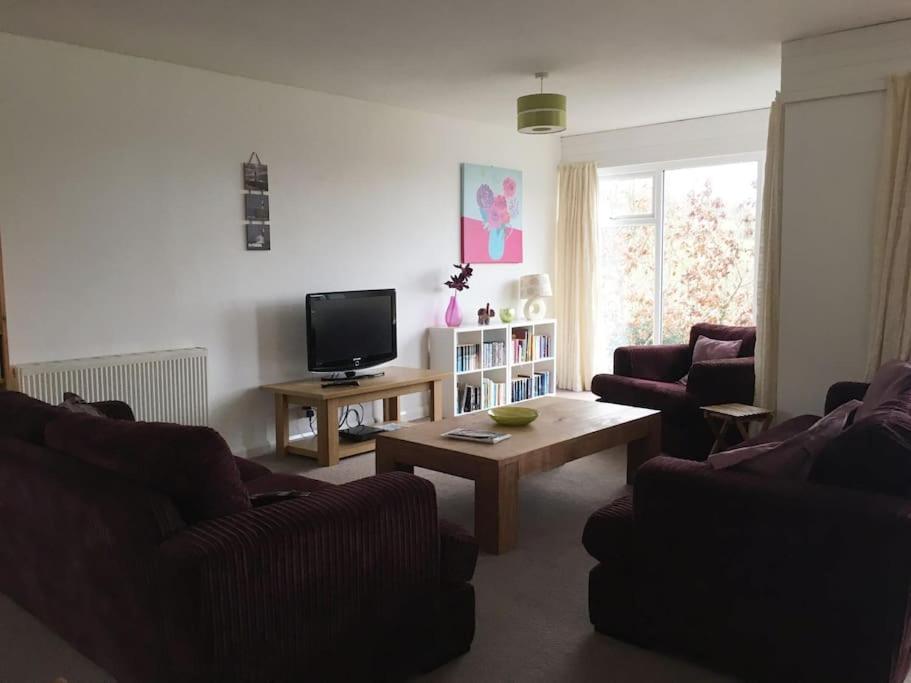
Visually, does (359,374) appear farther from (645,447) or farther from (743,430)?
(743,430)

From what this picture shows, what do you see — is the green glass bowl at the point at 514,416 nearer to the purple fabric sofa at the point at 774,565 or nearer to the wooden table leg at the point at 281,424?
the purple fabric sofa at the point at 774,565

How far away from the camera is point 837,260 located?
14.1 ft

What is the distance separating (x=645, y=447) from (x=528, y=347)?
105 inches

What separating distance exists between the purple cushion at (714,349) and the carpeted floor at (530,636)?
202cm

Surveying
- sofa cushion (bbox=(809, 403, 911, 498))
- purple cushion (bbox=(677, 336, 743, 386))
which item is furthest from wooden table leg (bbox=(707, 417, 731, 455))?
sofa cushion (bbox=(809, 403, 911, 498))

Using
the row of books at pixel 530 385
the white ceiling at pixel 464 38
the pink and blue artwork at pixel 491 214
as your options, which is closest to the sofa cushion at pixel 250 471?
the white ceiling at pixel 464 38

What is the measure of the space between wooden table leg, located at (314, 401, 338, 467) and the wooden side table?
2.28 m

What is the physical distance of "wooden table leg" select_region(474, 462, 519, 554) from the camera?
335 cm

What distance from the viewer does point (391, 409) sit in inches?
226

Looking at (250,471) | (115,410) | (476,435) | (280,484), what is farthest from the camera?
(476,435)

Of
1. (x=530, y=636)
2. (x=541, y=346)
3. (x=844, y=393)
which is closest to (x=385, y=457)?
(x=530, y=636)

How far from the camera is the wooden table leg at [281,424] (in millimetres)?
4992

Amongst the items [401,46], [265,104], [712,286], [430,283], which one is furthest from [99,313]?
[712,286]

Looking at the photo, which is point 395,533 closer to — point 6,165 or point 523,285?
point 6,165
